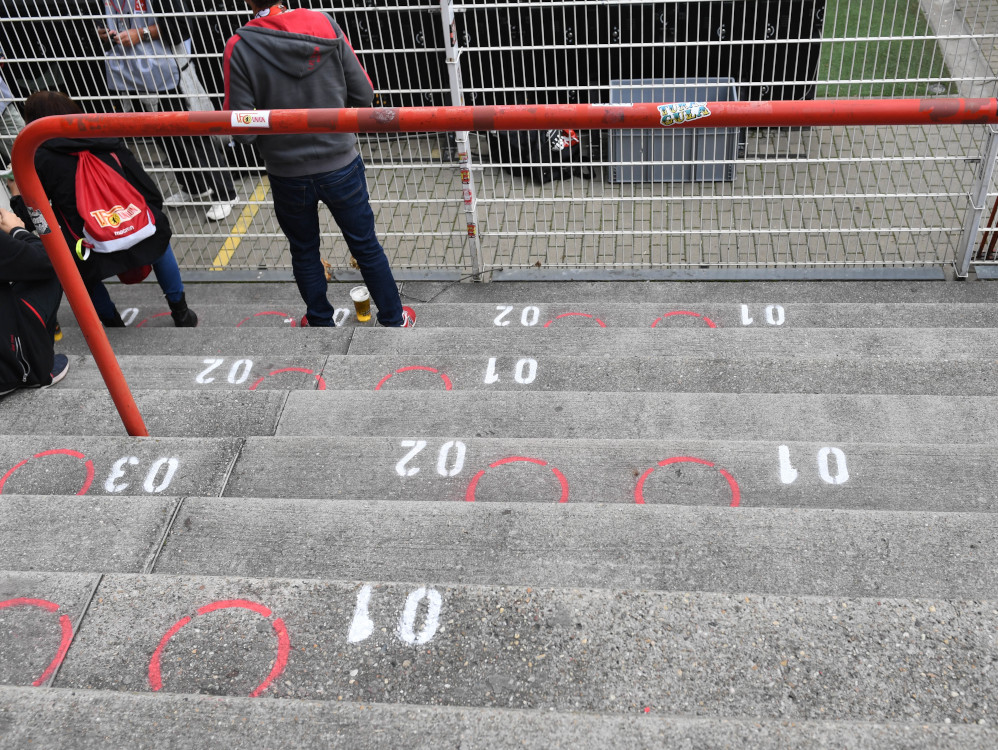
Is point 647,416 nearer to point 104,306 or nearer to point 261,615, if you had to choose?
point 261,615

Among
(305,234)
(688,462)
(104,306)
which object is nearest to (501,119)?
(688,462)

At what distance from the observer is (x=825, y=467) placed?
8.75ft

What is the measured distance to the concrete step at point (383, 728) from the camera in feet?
5.26

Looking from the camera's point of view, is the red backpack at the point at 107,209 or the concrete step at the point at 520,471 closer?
the concrete step at the point at 520,471

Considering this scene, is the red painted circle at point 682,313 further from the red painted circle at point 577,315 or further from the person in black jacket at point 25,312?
the person in black jacket at point 25,312

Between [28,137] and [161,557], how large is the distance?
129 cm

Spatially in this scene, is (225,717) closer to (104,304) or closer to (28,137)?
(28,137)

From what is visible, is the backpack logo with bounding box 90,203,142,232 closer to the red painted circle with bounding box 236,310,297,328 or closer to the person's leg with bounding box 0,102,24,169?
the red painted circle with bounding box 236,310,297,328

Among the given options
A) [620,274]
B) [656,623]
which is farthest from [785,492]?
[620,274]

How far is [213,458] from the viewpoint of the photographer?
2842 mm

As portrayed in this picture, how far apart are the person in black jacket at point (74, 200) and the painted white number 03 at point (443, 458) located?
7.92ft

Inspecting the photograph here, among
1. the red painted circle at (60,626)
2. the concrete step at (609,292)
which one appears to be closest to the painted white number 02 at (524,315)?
the concrete step at (609,292)

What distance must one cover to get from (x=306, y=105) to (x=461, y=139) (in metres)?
1.18

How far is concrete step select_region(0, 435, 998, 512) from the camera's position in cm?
261
